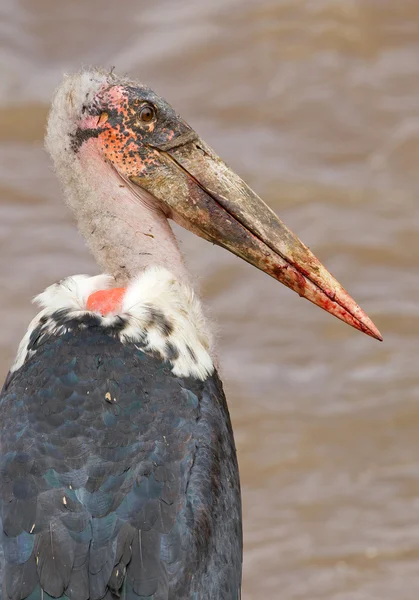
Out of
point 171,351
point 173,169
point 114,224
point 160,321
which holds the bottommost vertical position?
point 171,351

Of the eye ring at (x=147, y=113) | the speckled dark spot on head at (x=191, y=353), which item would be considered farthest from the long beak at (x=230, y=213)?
the speckled dark spot on head at (x=191, y=353)

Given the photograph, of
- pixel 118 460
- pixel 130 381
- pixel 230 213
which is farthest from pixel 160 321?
pixel 118 460

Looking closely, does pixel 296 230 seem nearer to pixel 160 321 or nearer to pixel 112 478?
pixel 160 321

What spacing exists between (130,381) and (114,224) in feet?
2.67

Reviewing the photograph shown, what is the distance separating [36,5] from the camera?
1117cm

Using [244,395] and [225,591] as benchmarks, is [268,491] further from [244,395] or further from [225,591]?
[225,591]

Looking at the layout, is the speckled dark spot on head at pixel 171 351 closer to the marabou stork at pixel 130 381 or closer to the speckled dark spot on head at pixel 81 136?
the marabou stork at pixel 130 381

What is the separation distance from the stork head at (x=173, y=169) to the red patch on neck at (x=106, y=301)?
426mm

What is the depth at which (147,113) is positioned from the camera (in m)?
4.94

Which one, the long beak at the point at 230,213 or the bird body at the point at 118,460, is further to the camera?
the long beak at the point at 230,213

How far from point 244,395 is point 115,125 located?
11.9ft

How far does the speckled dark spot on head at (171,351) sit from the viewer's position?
453 cm

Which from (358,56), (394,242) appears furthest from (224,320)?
(358,56)

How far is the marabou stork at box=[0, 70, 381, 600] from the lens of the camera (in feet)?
12.8
